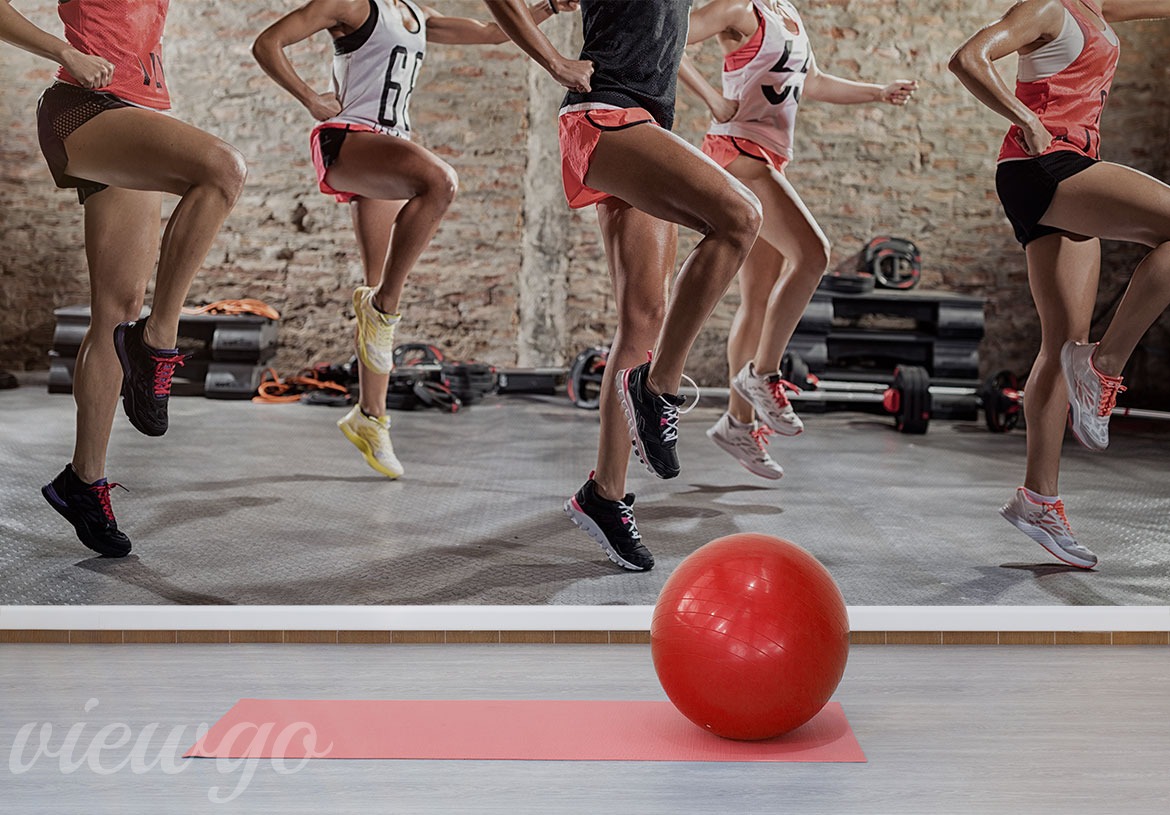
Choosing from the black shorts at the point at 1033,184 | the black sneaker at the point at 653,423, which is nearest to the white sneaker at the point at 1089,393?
the black shorts at the point at 1033,184

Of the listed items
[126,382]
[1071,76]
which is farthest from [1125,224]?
[126,382]

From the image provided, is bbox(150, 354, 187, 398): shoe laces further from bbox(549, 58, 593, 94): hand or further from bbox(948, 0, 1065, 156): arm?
bbox(948, 0, 1065, 156): arm

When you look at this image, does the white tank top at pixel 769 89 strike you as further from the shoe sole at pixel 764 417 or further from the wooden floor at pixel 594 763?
the wooden floor at pixel 594 763

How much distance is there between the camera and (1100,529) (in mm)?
3002

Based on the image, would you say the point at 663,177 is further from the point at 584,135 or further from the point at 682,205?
the point at 584,135

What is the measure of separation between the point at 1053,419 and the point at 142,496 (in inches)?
97.4

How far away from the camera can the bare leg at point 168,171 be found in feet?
8.29

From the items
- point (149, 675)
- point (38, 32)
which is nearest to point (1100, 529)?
point (149, 675)

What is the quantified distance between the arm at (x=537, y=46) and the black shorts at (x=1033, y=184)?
3.75 feet

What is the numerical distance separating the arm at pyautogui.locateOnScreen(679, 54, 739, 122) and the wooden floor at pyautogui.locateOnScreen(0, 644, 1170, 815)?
148 cm

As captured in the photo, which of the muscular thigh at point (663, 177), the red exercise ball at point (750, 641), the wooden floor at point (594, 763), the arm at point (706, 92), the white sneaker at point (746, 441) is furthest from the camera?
the white sneaker at point (746, 441)

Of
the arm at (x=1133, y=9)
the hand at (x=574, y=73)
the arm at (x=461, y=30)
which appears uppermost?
the arm at (x=1133, y=9)

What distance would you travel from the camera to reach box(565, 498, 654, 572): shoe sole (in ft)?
8.97

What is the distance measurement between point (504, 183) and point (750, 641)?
5.14 metres
